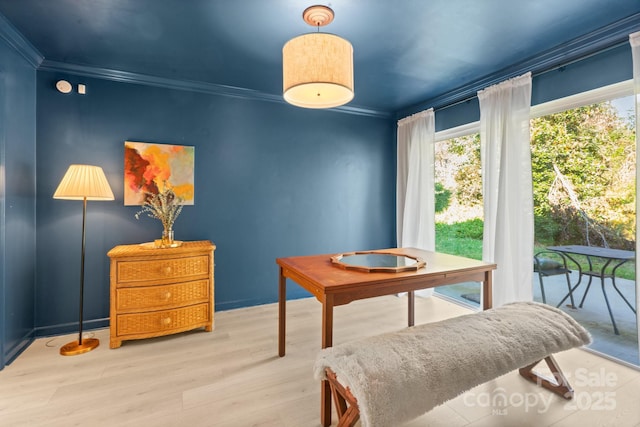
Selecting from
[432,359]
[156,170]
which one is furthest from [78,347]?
[432,359]

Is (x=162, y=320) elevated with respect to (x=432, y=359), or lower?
lower

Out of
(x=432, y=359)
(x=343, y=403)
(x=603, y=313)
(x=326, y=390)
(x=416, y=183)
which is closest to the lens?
(x=432, y=359)

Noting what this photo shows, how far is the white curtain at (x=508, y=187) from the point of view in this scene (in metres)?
2.53

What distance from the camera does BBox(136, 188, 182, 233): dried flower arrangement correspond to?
271 centimetres

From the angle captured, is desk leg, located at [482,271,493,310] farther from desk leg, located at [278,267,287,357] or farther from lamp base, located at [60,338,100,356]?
lamp base, located at [60,338,100,356]

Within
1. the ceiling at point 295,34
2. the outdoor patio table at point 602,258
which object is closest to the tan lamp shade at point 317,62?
the ceiling at point 295,34

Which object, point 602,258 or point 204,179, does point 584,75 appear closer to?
point 602,258

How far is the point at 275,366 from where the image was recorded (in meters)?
2.12

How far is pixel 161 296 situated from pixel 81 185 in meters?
1.06

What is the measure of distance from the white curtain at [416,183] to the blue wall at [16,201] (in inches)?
149

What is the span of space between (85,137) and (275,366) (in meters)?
2.61

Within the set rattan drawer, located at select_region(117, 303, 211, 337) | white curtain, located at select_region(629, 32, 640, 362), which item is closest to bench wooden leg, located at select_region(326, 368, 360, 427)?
rattan drawer, located at select_region(117, 303, 211, 337)

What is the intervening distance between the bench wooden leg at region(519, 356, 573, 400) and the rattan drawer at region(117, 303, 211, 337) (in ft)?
8.35

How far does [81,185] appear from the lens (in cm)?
224
